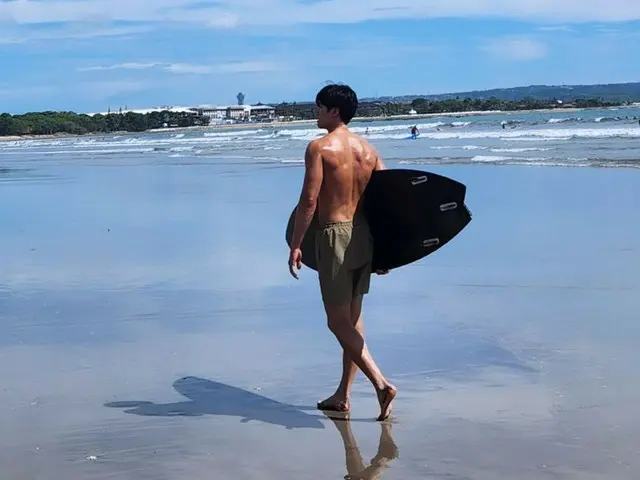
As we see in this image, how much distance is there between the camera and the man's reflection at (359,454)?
4336mm

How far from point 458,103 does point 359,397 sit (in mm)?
139916

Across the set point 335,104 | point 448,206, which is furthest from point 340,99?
point 448,206

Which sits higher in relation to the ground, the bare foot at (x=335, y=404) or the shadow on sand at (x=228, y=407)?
the bare foot at (x=335, y=404)

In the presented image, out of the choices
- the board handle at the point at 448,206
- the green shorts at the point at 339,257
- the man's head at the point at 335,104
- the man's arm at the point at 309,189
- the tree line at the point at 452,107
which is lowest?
the tree line at the point at 452,107

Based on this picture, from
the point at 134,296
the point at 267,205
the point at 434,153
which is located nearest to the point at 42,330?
the point at 134,296

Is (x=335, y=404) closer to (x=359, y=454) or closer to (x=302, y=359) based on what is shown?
(x=359, y=454)

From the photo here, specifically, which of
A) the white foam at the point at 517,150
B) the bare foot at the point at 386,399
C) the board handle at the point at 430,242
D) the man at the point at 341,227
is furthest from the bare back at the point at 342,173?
the white foam at the point at 517,150

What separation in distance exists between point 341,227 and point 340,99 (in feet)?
2.04

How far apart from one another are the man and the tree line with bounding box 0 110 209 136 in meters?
122

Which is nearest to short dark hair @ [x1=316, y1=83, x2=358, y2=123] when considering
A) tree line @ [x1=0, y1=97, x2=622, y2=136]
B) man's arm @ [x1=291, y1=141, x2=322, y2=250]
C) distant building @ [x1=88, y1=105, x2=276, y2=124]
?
man's arm @ [x1=291, y1=141, x2=322, y2=250]

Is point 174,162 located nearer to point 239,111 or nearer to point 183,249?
point 183,249

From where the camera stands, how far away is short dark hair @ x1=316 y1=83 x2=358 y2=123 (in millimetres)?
5168

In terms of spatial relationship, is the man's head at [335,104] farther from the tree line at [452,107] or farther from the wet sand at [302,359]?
the tree line at [452,107]

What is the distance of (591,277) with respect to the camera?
324 inches
